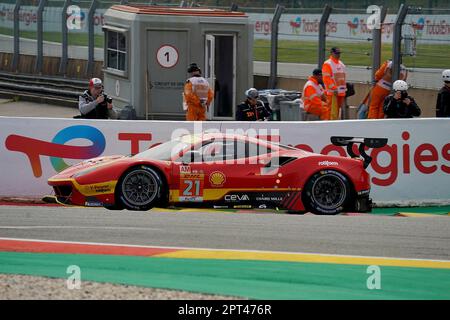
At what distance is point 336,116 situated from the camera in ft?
72.2

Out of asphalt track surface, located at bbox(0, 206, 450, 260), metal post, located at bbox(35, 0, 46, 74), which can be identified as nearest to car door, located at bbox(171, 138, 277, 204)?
asphalt track surface, located at bbox(0, 206, 450, 260)

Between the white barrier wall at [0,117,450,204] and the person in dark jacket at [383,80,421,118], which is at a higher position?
the person in dark jacket at [383,80,421,118]

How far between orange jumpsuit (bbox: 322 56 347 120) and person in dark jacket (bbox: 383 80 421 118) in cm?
317

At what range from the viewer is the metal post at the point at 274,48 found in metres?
25.1

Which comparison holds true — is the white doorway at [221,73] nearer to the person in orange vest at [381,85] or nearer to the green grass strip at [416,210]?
the person in orange vest at [381,85]

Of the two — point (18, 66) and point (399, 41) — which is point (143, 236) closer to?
point (399, 41)

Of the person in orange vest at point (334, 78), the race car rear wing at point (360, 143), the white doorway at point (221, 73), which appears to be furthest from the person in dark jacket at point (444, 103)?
the white doorway at point (221, 73)

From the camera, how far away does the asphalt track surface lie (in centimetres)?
1120

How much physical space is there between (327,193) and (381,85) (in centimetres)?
687

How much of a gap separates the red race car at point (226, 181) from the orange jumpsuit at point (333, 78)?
6.77m

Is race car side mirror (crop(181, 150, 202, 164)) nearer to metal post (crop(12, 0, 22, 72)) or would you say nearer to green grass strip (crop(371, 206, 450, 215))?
green grass strip (crop(371, 206, 450, 215))

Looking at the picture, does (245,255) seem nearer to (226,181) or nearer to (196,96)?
(226,181)

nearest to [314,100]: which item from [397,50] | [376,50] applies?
[376,50]

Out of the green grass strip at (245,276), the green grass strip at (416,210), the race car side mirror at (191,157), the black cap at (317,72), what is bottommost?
the green grass strip at (416,210)
